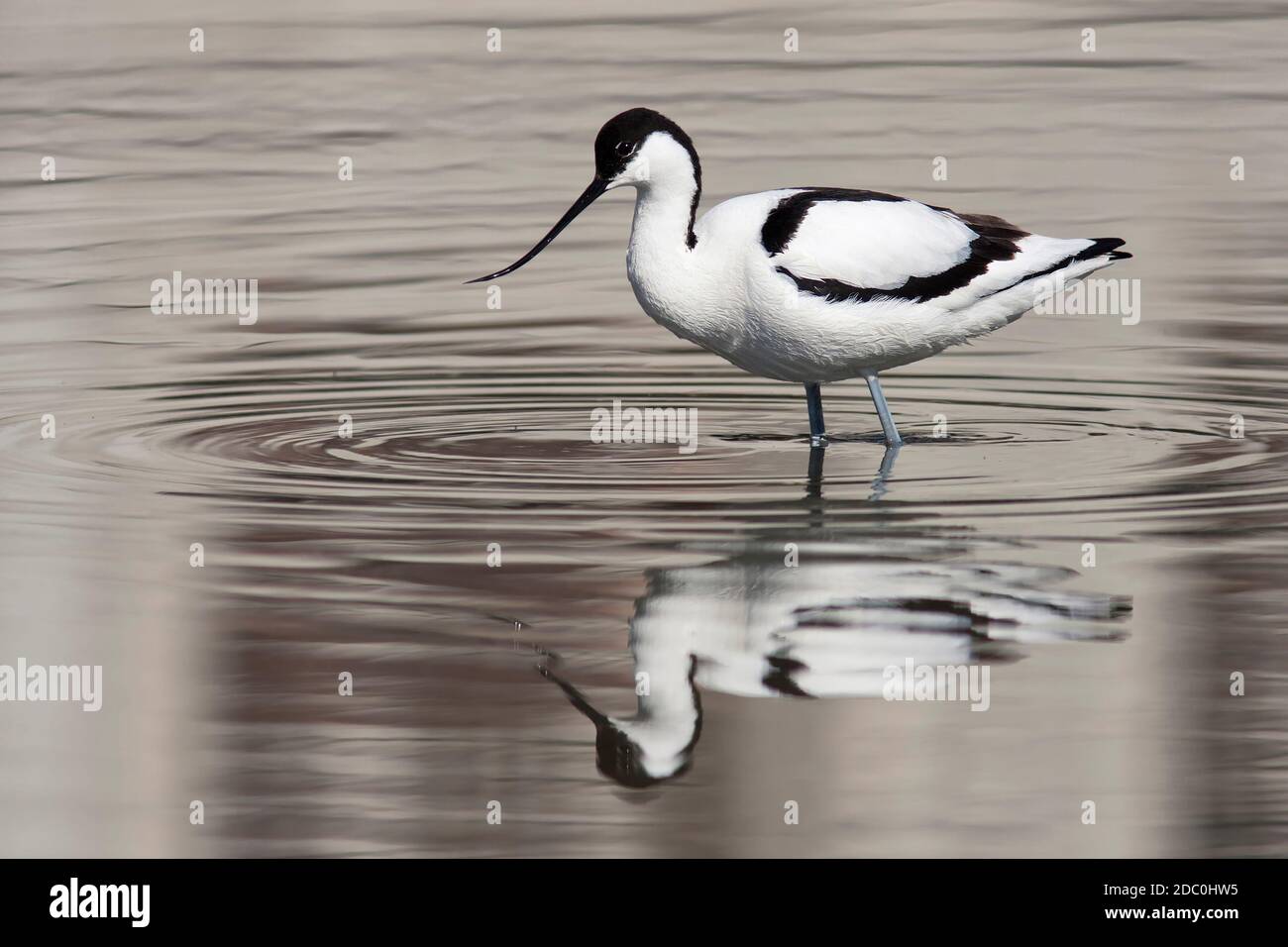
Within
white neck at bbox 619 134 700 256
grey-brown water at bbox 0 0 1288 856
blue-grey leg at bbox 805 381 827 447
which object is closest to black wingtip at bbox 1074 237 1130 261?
grey-brown water at bbox 0 0 1288 856

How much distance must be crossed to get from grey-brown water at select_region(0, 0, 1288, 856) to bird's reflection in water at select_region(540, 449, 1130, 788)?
0.08 feet

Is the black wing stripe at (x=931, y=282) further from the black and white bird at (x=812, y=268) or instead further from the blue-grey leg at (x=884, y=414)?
the blue-grey leg at (x=884, y=414)

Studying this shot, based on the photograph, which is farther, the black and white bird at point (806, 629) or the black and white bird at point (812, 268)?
the black and white bird at point (812, 268)

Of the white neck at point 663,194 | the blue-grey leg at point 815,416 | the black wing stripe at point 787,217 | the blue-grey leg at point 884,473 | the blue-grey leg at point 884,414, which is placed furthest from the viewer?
the blue-grey leg at point 815,416

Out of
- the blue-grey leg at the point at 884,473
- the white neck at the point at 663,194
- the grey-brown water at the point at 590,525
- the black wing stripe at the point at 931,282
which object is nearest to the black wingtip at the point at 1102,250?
the black wing stripe at the point at 931,282

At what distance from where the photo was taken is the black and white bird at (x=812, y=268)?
10109mm

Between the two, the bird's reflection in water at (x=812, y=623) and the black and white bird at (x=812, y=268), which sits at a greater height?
the black and white bird at (x=812, y=268)

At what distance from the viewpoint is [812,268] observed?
1011cm

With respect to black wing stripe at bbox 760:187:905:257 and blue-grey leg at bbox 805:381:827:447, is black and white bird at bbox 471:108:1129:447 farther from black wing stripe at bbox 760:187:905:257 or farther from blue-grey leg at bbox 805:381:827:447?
blue-grey leg at bbox 805:381:827:447

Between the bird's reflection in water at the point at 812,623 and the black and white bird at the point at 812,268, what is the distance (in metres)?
1.51

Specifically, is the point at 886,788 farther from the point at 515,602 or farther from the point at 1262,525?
the point at 1262,525

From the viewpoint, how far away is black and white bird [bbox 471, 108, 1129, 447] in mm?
10109

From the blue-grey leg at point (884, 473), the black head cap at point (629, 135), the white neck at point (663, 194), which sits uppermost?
the black head cap at point (629, 135)

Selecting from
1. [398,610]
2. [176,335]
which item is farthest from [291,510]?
[176,335]
